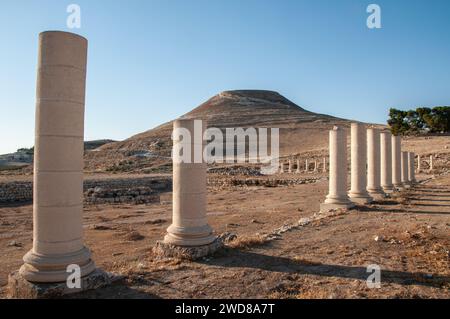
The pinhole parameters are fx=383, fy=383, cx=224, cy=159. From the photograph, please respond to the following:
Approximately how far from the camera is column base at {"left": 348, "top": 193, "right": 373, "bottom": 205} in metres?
18.3

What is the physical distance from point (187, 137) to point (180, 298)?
468cm

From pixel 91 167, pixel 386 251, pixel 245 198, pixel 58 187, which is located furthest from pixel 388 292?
pixel 91 167

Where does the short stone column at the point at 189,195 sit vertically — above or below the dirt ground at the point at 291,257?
above

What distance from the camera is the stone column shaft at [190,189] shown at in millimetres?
9852

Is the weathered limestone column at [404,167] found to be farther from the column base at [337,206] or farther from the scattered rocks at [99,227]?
the scattered rocks at [99,227]

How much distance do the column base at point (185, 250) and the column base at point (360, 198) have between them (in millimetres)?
10799

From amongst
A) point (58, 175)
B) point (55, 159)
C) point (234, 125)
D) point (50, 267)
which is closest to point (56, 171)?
point (58, 175)

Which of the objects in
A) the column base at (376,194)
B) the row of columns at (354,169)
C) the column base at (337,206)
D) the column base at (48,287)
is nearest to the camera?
the column base at (48,287)

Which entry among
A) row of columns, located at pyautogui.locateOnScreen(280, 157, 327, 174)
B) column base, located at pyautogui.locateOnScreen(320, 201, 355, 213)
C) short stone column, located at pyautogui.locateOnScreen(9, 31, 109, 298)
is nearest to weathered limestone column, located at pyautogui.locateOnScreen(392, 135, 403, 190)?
column base, located at pyautogui.locateOnScreen(320, 201, 355, 213)

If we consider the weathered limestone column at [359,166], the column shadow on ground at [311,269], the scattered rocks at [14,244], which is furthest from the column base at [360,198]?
the scattered rocks at [14,244]

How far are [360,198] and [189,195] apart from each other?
1133 cm

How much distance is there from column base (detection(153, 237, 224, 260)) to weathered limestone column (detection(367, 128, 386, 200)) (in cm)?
1362

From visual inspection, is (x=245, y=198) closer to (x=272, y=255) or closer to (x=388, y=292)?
(x=272, y=255)

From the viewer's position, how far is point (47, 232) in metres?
7.20
